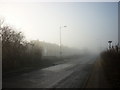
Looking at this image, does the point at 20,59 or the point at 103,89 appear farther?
the point at 20,59

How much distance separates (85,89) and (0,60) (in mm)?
14756

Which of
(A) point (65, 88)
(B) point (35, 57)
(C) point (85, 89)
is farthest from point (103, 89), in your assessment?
(B) point (35, 57)

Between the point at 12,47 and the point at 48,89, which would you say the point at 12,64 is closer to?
the point at 12,47

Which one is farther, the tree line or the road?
the tree line

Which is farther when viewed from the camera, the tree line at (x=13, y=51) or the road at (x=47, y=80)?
the tree line at (x=13, y=51)

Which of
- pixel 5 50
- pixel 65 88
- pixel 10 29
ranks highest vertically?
pixel 10 29

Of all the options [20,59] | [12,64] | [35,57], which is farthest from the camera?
[35,57]

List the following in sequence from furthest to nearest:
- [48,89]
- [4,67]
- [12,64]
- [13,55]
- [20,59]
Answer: [20,59]
[13,55]
[12,64]
[4,67]
[48,89]

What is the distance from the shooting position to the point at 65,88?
1348 centimetres

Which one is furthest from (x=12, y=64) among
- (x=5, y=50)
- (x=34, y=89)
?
Result: (x=34, y=89)

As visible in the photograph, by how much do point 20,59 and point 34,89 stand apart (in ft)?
63.6

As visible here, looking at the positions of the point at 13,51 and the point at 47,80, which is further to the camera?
the point at 13,51

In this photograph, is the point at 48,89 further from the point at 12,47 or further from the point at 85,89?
the point at 12,47

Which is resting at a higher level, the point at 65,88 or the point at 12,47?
the point at 12,47
